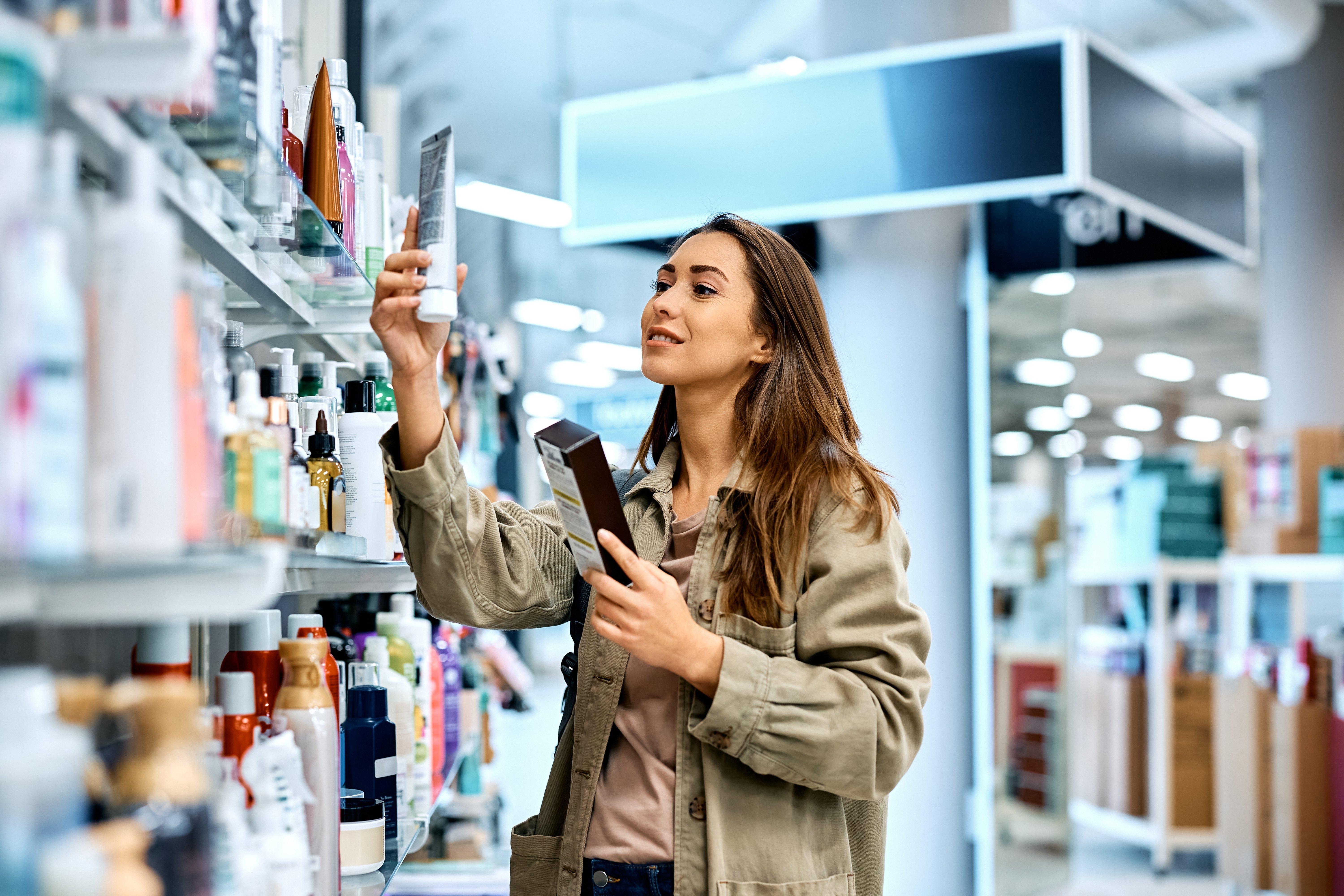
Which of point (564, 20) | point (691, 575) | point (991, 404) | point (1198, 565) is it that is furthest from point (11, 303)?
point (564, 20)

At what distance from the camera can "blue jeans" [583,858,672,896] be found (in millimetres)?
1568

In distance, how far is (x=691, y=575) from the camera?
5.54 feet

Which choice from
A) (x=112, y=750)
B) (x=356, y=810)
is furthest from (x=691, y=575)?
(x=112, y=750)

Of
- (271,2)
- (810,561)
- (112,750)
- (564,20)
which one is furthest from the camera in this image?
(564,20)

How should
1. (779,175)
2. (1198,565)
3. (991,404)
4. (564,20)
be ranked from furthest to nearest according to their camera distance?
(564,20)
(1198,565)
(991,404)
(779,175)

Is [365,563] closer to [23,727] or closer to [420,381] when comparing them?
[420,381]

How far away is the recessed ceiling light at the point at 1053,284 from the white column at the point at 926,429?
0.35 meters

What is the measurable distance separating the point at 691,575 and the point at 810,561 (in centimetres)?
17

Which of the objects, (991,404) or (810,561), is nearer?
(810,561)

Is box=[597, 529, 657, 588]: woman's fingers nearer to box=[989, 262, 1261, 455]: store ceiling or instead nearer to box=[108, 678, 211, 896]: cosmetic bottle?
box=[108, 678, 211, 896]: cosmetic bottle

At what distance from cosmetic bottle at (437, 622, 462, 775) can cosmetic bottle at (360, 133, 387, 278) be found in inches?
40.0

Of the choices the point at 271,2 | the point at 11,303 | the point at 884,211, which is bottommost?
the point at 11,303

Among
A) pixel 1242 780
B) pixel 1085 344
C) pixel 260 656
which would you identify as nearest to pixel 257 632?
pixel 260 656

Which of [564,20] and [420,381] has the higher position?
[564,20]
